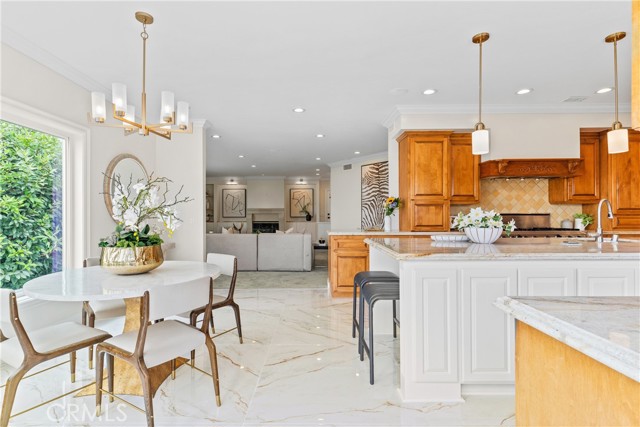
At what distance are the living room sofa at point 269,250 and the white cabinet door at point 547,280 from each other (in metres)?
4.65

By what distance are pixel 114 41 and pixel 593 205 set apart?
570 cm

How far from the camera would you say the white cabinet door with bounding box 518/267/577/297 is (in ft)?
6.19

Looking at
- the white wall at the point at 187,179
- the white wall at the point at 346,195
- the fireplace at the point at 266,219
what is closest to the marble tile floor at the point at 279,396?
the white wall at the point at 187,179

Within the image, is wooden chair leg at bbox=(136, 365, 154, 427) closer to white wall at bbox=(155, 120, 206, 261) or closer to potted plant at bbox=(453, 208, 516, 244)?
potted plant at bbox=(453, 208, 516, 244)

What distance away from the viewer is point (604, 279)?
6.20ft

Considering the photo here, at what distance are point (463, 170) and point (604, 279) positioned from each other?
2.50m

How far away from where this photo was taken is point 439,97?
144 inches

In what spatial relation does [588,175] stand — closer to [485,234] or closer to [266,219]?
[485,234]

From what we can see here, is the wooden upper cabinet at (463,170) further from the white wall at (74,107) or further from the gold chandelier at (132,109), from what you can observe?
the white wall at (74,107)

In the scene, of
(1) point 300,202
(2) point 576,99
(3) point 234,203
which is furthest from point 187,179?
(1) point 300,202

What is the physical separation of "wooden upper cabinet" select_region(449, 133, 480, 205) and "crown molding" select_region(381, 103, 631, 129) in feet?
1.16

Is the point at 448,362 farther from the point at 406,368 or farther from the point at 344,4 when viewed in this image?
the point at 344,4

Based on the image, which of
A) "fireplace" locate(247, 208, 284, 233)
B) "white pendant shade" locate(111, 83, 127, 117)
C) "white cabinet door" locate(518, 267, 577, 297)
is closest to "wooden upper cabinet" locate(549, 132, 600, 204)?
"white cabinet door" locate(518, 267, 577, 297)

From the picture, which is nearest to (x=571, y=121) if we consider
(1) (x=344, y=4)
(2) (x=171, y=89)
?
(1) (x=344, y=4)
